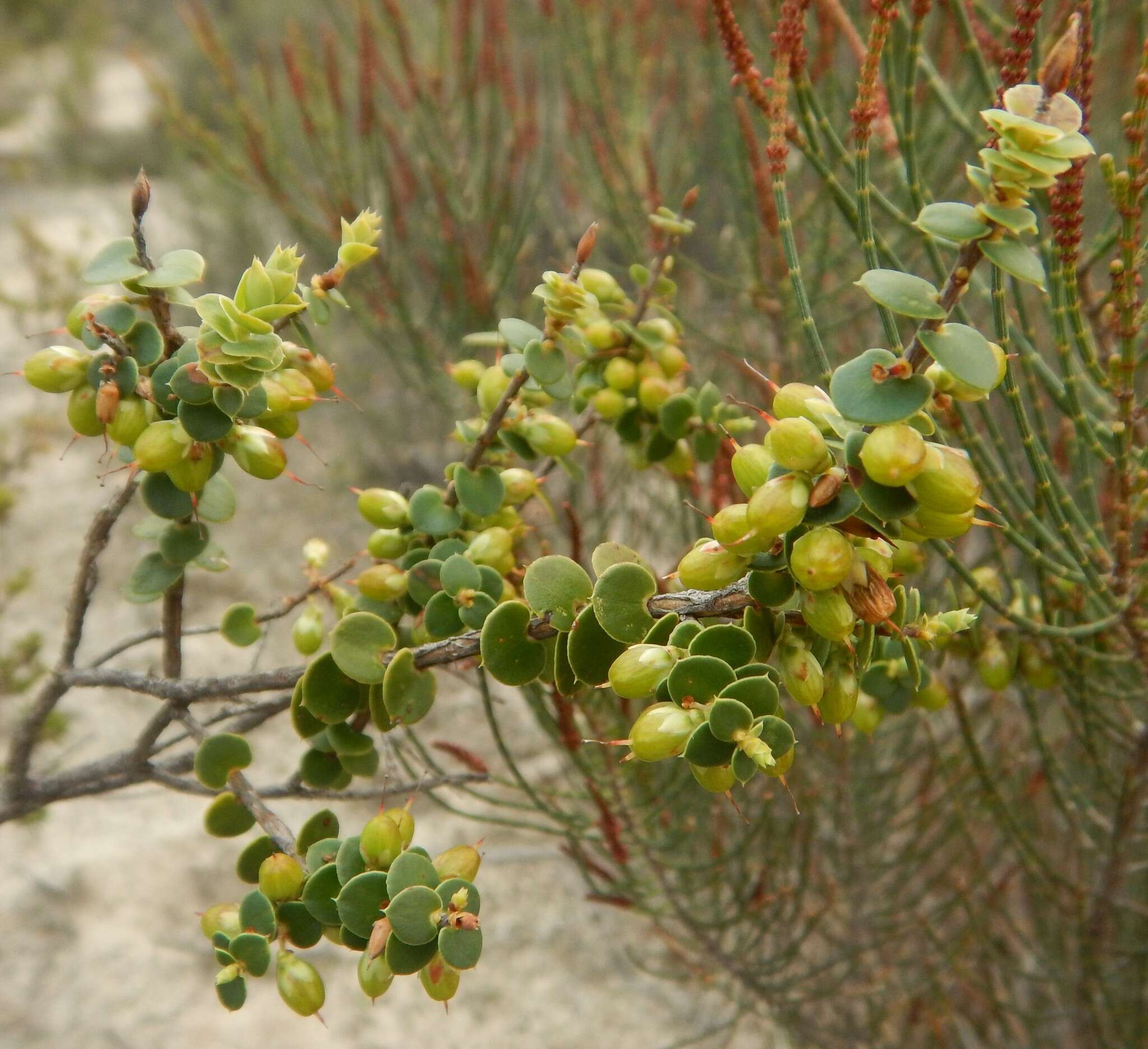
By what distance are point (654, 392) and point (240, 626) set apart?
0.34 meters

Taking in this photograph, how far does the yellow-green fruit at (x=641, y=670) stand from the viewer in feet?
1.41

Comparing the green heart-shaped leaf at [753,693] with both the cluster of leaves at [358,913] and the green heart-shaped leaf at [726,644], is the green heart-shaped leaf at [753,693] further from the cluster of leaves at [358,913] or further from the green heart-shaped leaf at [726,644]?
the cluster of leaves at [358,913]

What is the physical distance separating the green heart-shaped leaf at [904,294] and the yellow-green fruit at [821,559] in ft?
0.32

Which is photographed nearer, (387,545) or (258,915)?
(258,915)

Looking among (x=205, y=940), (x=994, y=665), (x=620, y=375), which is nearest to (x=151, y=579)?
(x=620, y=375)

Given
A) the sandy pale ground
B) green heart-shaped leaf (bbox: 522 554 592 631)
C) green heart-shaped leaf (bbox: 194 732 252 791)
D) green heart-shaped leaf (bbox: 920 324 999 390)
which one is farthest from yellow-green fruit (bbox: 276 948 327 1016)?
the sandy pale ground

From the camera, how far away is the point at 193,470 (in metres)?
0.52

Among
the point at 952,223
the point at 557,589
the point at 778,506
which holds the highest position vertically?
the point at 952,223

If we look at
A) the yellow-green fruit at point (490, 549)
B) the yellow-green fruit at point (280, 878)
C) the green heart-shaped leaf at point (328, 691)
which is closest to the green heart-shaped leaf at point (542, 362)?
the yellow-green fruit at point (490, 549)

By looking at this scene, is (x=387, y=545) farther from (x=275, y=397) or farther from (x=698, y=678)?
(x=698, y=678)

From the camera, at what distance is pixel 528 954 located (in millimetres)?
1721

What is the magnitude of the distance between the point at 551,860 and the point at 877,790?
2.68 feet

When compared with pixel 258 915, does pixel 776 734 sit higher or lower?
higher

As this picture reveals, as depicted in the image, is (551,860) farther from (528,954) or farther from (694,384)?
(694,384)
